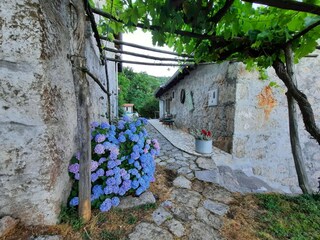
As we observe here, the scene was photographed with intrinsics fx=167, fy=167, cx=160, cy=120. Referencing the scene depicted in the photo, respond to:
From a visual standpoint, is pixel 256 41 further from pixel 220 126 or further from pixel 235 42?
pixel 220 126

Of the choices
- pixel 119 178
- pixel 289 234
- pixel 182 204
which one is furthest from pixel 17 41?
pixel 289 234

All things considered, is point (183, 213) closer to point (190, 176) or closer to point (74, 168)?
point (190, 176)

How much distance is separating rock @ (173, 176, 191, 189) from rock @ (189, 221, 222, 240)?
2.38 ft

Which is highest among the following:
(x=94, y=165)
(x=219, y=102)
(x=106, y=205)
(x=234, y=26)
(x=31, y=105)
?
(x=234, y=26)

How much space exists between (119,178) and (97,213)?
1.09 feet

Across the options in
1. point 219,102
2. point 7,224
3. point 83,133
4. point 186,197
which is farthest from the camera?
point 219,102

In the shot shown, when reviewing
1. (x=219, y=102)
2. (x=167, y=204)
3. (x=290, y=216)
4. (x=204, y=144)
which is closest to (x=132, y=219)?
(x=167, y=204)

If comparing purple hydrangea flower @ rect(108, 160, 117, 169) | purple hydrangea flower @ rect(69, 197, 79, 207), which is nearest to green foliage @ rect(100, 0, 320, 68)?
purple hydrangea flower @ rect(108, 160, 117, 169)

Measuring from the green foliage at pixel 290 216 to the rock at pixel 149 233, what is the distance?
820 millimetres

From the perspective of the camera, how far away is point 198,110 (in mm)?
5453

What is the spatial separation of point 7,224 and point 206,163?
272 cm

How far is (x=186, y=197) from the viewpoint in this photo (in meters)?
1.99

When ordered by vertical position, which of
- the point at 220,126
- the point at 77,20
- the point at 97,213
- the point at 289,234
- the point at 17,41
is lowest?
the point at 289,234

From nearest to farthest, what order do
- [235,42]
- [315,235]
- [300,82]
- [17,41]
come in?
1. [17,41]
2. [315,235]
3. [235,42]
4. [300,82]
